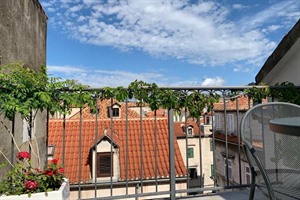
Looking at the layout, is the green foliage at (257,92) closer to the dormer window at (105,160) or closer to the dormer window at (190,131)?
the dormer window at (105,160)

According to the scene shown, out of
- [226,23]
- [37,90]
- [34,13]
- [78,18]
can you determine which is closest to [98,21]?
[78,18]

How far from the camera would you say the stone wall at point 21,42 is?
105 inches

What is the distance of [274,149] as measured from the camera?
1.88m

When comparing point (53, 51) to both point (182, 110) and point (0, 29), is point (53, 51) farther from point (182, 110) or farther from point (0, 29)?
point (182, 110)

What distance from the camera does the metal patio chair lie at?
1.42 m

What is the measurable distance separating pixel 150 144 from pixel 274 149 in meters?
9.11

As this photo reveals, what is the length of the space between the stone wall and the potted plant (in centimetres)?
29

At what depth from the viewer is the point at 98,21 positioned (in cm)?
1084

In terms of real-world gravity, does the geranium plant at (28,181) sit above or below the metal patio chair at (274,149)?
below

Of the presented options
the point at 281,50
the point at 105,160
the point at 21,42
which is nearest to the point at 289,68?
the point at 281,50

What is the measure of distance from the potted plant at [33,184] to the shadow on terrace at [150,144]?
40 centimetres

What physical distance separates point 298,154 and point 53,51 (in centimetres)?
584

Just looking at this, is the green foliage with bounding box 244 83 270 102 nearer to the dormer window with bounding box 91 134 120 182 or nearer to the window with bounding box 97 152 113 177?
the dormer window with bounding box 91 134 120 182

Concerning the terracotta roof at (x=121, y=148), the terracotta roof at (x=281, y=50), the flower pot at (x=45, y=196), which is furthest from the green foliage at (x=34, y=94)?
the terracotta roof at (x=121, y=148)
